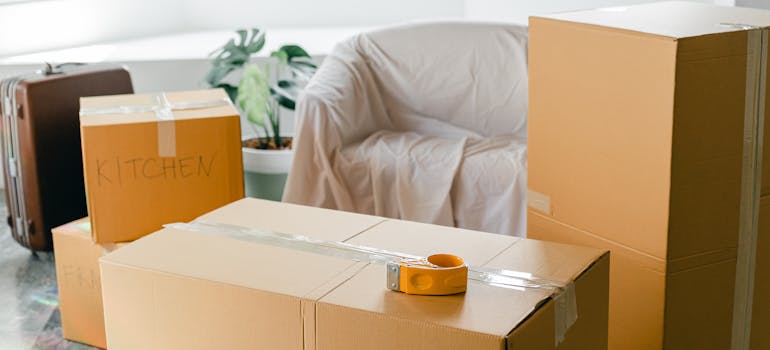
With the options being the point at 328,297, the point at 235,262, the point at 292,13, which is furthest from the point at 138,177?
the point at 292,13

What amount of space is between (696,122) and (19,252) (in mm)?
2550

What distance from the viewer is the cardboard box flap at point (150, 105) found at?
2389mm

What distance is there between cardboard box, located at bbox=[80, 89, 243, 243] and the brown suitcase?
62 cm

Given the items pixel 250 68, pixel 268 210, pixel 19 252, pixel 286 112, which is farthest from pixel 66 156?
pixel 268 210

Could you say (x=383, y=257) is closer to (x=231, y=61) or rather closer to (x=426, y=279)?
(x=426, y=279)

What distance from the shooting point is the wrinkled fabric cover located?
2.96 metres

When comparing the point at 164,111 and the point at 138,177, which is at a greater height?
the point at 164,111

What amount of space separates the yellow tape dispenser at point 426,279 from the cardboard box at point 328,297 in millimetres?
13

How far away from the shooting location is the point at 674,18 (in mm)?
1731

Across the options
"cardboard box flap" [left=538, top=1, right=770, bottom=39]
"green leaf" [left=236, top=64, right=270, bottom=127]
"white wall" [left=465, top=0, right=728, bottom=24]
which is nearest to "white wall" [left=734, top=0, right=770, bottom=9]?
"white wall" [left=465, top=0, right=728, bottom=24]

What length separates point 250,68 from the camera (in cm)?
333

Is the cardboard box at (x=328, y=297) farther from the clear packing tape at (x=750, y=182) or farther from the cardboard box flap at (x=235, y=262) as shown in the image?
the clear packing tape at (x=750, y=182)

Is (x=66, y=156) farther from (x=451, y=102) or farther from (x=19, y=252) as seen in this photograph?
(x=451, y=102)

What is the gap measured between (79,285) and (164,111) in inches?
21.1
